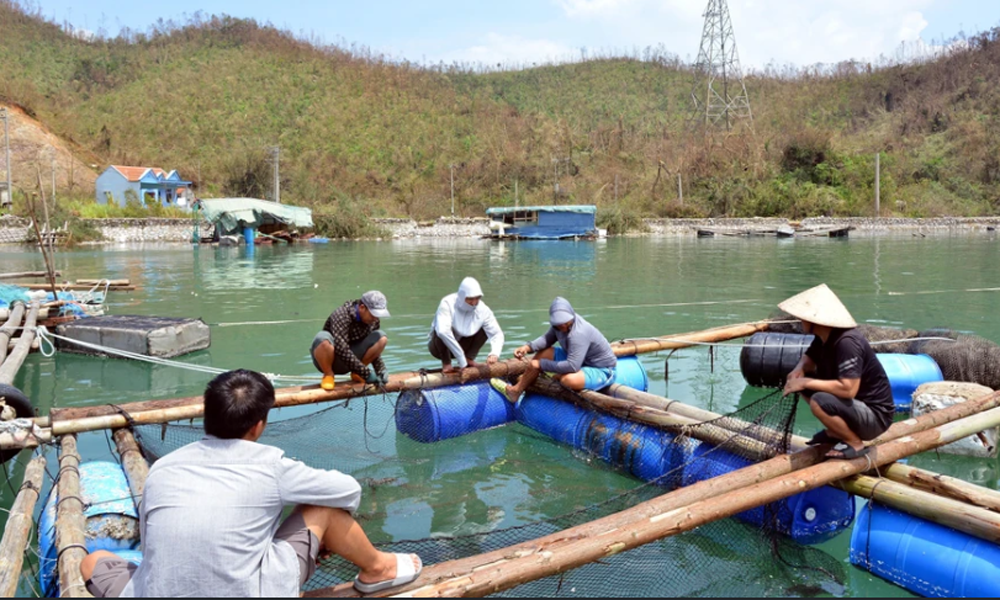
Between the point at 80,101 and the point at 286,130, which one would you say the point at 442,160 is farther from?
the point at 80,101

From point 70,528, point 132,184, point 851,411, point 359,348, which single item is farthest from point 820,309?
point 132,184

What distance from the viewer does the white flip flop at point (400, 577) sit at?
3.77 meters

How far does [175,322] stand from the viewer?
1291cm

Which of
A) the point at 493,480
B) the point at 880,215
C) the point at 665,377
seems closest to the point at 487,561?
the point at 493,480

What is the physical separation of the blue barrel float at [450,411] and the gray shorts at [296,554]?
15.0ft

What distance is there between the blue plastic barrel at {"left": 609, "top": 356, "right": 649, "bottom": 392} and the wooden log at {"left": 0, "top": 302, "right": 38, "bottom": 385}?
22.1ft

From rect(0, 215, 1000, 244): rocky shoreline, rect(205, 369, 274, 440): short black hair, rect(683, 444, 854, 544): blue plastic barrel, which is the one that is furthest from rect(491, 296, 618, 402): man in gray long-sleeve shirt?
rect(0, 215, 1000, 244): rocky shoreline

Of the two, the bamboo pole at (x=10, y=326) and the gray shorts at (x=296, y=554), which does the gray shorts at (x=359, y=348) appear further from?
the bamboo pole at (x=10, y=326)

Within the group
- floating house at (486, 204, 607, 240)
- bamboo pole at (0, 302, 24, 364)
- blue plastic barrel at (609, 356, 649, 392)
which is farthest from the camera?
floating house at (486, 204, 607, 240)

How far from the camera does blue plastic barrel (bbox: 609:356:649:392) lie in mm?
8984

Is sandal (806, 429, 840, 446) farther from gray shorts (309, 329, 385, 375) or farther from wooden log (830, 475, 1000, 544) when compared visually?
Answer: gray shorts (309, 329, 385, 375)

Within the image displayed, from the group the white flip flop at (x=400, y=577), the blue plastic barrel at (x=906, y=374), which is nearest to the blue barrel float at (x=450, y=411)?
the blue plastic barrel at (x=906, y=374)

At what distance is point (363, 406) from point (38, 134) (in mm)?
Result: 61214

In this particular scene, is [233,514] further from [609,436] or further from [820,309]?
[609,436]
